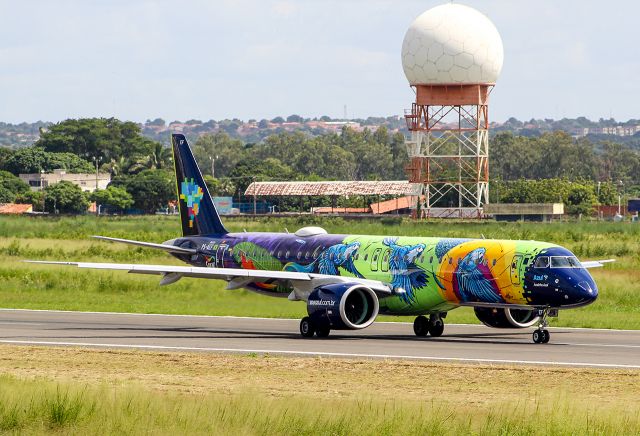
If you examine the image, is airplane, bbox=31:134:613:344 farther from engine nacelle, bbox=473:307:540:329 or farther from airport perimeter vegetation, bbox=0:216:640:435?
airport perimeter vegetation, bbox=0:216:640:435

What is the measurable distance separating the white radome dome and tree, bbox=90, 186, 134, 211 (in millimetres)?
73802

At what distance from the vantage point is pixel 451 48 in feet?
400

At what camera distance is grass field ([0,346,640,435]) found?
21219 millimetres

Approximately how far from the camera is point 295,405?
2309cm

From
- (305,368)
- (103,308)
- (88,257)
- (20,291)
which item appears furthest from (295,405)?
(88,257)

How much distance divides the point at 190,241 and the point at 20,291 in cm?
1442

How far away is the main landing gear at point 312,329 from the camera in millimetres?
39341

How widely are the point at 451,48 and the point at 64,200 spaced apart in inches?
3085

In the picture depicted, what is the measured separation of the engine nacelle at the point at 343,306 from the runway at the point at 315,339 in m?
0.60

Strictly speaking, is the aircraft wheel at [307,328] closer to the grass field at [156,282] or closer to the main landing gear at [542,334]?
the main landing gear at [542,334]

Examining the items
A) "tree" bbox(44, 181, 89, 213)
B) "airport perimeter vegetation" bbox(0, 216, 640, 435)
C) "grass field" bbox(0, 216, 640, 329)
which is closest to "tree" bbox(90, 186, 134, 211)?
"tree" bbox(44, 181, 89, 213)

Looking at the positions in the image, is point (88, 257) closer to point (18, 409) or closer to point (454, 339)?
point (454, 339)

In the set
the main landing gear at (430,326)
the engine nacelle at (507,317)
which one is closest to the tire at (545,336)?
the engine nacelle at (507,317)

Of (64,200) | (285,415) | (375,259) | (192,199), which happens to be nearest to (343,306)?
(375,259)
